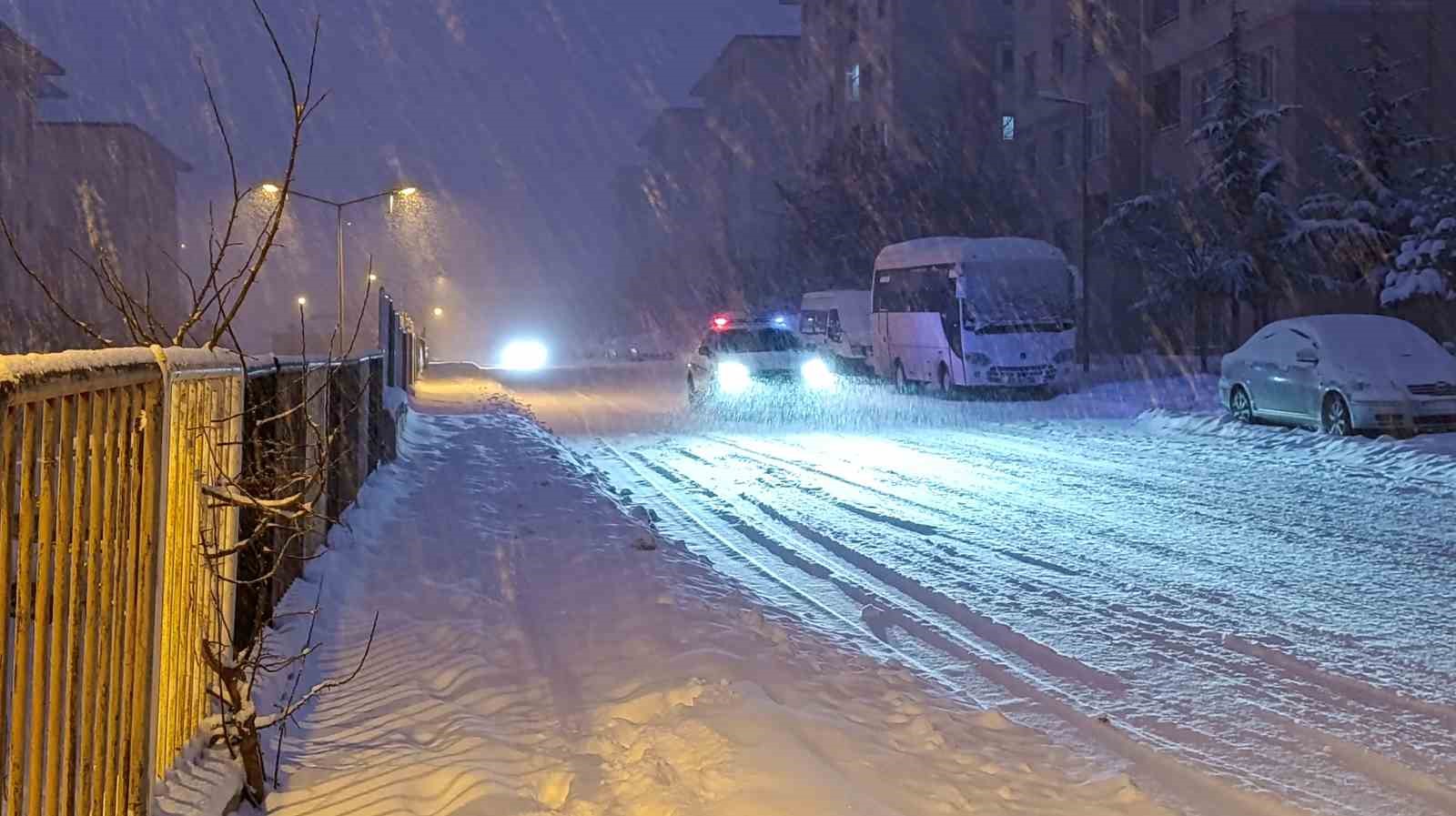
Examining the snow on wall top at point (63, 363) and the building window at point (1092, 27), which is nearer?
the snow on wall top at point (63, 363)

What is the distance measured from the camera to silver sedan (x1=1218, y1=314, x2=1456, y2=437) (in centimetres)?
1859

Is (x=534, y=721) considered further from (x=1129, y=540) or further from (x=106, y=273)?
(x=1129, y=540)

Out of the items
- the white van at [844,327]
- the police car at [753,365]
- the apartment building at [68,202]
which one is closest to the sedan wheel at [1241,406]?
the police car at [753,365]

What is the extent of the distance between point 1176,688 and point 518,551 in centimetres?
537

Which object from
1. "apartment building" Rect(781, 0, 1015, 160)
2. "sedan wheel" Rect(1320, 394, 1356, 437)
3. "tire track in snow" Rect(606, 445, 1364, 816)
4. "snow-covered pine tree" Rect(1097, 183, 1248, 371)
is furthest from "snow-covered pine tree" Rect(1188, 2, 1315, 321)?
"tire track in snow" Rect(606, 445, 1364, 816)

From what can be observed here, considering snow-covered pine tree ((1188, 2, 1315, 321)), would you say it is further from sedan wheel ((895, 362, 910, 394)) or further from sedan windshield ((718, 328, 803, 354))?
sedan windshield ((718, 328, 803, 354))

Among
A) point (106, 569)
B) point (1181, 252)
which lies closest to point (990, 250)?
point (1181, 252)

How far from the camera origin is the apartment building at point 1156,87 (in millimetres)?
37375

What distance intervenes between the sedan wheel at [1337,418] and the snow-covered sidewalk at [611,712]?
12095 mm

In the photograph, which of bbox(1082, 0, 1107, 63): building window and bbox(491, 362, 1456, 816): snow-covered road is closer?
bbox(491, 362, 1456, 816): snow-covered road

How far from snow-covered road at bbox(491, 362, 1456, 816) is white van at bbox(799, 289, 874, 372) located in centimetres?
2341

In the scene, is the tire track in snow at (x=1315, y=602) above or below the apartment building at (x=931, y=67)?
below

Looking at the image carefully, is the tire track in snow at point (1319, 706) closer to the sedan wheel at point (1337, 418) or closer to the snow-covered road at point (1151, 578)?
the snow-covered road at point (1151, 578)

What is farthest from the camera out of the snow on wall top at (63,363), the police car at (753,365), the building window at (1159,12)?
the building window at (1159,12)
